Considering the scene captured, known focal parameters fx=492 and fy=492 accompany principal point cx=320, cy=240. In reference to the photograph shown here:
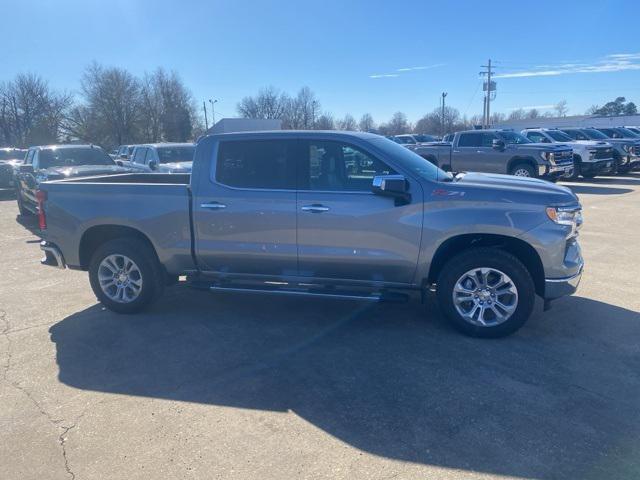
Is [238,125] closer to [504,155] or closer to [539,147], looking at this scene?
[504,155]

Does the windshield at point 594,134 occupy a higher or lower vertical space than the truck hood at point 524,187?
higher

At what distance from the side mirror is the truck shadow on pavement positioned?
1.32 meters

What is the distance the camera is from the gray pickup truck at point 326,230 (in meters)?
4.47

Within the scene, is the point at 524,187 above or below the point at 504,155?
below

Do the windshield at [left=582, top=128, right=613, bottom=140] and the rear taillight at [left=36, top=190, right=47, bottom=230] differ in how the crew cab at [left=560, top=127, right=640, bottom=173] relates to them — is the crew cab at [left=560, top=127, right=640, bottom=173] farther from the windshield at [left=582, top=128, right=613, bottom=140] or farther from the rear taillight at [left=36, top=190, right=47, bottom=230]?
the rear taillight at [left=36, top=190, right=47, bottom=230]

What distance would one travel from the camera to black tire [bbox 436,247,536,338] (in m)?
4.45

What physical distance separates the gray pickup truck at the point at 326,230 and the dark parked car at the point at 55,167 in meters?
6.70

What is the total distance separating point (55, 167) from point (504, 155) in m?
13.1

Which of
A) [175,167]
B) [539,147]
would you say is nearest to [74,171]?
[175,167]

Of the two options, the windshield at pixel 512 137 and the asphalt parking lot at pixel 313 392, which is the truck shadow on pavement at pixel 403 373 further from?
the windshield at pixel 512 137

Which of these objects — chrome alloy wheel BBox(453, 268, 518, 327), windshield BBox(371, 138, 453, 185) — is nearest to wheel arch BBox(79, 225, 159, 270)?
windshield BBox(371, 138, 453, 185)

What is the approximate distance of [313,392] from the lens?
3.73 metres

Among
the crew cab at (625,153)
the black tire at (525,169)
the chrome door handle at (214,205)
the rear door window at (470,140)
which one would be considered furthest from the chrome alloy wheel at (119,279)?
the crew cab at (625,153)

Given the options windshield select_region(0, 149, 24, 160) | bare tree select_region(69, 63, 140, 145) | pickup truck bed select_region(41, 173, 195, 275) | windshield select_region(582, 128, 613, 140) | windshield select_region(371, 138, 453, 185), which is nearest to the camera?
windshield select_region(371, 138, 453, 185)
